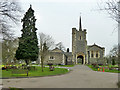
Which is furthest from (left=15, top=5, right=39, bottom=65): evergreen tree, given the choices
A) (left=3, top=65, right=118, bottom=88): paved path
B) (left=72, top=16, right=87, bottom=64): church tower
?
(left=72, top=16, right=87, bottom=64): church tower

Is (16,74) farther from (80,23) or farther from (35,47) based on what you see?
(80,23)

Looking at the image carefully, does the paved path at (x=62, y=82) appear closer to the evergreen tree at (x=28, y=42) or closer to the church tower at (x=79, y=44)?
the evergreen tree at (x=28, y=42)

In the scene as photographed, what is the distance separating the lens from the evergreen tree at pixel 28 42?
25.8m

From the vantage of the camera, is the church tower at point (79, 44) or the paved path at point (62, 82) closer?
the paved path at point (62, 82)

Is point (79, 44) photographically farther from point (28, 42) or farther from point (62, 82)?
point (62, 82)

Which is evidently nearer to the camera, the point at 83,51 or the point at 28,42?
the point at 28,42

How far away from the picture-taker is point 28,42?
26594 mm

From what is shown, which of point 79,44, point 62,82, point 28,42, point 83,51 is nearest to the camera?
point 62,82

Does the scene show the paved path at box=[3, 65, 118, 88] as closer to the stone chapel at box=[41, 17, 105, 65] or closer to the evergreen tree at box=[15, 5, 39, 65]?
the evergreen tree at box=[15, 5, 39, 65]

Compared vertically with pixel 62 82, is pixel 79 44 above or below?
above

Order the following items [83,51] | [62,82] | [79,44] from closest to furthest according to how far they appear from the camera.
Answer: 1. [62,82]
2. [83,51]
3. [79,44]

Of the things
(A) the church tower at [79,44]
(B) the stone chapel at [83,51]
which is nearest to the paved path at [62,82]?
(B) the stone chapel at [83,51]

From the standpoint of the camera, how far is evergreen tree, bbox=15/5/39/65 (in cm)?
2583

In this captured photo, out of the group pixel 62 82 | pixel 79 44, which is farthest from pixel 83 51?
pixel 62 82
